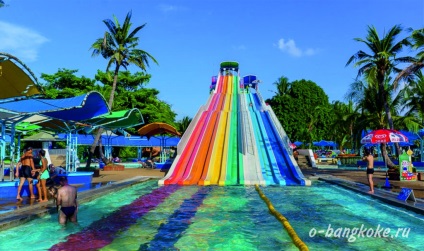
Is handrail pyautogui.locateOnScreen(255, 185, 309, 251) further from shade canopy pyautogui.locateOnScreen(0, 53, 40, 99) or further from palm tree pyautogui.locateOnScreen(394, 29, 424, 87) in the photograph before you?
palm tree pyautogui.locateOnScreen(394, 29, 424, 87)

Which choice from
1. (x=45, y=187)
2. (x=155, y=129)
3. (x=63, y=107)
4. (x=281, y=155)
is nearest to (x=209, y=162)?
(x=281, y=155)

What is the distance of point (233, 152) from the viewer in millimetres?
19266

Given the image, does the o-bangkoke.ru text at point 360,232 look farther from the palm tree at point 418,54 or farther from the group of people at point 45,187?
the palm tree at point 418,54

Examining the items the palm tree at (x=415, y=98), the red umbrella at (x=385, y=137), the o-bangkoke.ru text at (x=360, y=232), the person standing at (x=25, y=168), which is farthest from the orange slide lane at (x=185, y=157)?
the palm tree at (x=415, y=98)

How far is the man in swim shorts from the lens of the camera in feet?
27.6

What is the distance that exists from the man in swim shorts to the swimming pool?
26 cm

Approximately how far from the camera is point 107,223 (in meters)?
8.99

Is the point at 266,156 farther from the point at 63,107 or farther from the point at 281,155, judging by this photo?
the point at 63,107

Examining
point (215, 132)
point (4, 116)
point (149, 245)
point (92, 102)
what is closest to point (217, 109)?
point (215, 132)

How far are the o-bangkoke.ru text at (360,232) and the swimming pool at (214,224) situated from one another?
91mm

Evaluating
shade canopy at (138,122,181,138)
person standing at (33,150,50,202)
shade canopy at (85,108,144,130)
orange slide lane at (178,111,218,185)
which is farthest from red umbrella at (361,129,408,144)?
person standing at (33,150,50,202)

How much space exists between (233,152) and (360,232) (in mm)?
11476

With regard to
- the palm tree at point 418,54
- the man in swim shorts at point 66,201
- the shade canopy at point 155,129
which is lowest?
the man in swim shorts at point 66,201

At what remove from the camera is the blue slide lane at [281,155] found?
55.3 ft
